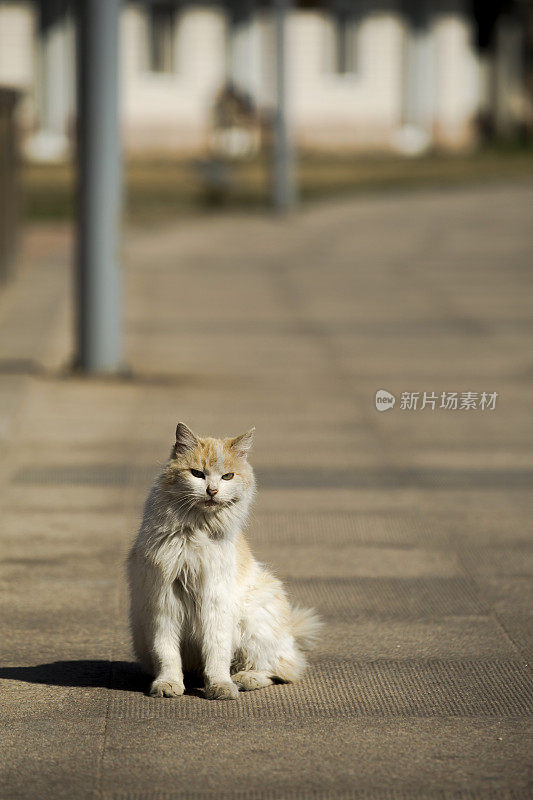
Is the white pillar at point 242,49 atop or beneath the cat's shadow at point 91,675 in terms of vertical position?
atop

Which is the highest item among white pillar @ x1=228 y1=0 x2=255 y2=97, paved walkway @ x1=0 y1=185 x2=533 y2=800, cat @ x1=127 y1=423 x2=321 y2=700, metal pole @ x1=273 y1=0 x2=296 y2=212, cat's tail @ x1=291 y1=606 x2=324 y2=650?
white pillar @ x1=228 y1=0 x2=255 y2=97

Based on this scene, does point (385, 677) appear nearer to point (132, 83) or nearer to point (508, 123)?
point (132, 83)

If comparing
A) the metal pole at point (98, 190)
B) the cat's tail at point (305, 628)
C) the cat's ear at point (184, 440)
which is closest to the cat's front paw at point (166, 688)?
the cat's tail at point (305, 628)

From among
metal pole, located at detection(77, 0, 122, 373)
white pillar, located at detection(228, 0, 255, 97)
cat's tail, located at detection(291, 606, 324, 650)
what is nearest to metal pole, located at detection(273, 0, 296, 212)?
white pillar, located at detection(228, 0, 255, 97)

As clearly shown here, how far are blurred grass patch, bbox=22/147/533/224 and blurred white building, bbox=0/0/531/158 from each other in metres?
2.23

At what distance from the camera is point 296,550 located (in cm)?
758

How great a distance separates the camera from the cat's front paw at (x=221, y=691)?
5.16 metres

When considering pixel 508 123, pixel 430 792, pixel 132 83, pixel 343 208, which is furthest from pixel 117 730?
pixel 508 123

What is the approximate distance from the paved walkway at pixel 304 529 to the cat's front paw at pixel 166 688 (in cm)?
6

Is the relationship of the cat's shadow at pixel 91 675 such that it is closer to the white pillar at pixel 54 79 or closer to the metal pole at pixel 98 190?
the metal pole at pixel 98 190

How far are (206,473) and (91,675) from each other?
3.60ft

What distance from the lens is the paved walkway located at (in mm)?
4738

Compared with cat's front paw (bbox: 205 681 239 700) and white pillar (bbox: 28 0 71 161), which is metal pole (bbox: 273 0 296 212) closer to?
white pillar (bbox: 28 0 71 161)

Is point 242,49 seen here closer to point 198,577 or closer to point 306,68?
point 306,68
